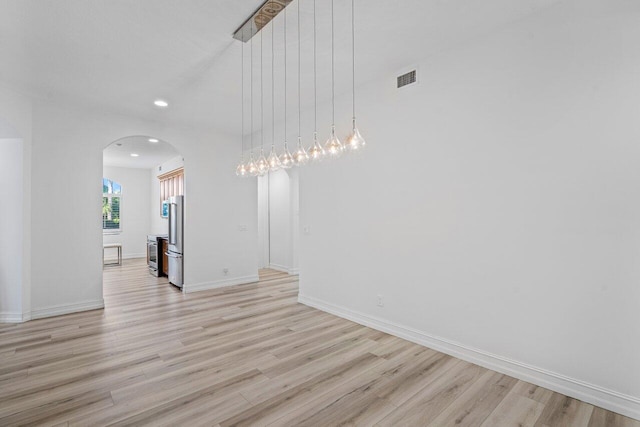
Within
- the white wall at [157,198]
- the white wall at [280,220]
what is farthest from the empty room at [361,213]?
the white wall at [157,198]

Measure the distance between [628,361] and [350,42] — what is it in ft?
10.6

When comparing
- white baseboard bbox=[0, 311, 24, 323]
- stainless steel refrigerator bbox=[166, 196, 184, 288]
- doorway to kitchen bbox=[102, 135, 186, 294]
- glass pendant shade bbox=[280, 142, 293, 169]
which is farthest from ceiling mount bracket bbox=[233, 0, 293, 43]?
doorway to kitchen bbox=[102, 135, 186, 294]

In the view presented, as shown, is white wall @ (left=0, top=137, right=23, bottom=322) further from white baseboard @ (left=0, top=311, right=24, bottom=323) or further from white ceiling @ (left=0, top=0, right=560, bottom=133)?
white ceiling @ (left=0, top=0, right=560, bottom=133)

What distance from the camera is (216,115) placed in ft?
16.0

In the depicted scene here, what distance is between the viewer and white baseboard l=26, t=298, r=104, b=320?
13.3ft

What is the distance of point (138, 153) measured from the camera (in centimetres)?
785

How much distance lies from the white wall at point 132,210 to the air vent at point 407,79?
31.2ft

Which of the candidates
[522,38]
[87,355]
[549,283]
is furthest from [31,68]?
[549,283]

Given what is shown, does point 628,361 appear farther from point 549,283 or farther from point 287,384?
point 287,384

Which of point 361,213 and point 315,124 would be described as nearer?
point 361,213

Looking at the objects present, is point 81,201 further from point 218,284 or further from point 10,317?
point 218,284

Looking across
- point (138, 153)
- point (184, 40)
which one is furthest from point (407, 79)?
point (138, 153)

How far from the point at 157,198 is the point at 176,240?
4.60 m

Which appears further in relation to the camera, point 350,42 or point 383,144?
point 383,144
